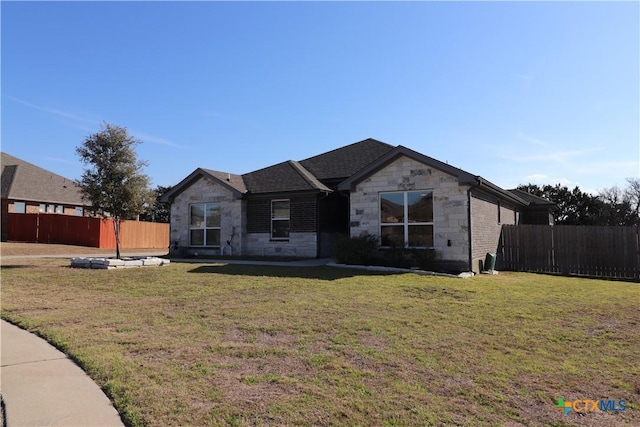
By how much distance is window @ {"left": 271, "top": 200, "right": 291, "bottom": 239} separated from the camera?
1950 cm

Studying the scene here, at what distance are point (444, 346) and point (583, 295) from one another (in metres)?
6.44

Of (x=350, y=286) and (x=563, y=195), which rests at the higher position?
(x=563, y=195)

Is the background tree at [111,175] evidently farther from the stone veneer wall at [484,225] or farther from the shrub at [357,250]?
the stone veneer wall at [484,225]

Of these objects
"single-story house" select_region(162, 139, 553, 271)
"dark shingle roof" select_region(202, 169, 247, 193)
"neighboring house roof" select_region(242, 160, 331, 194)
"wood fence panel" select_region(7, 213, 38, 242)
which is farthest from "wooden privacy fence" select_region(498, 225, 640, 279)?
"wood fence panel" select_region(7, 213, 38, 242)

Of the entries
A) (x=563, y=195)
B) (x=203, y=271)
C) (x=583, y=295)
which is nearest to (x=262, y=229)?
(x=203, y=271)

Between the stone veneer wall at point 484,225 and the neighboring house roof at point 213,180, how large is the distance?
10.5 meters

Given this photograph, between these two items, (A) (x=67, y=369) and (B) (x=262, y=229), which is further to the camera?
(B) (x=262, y=229)

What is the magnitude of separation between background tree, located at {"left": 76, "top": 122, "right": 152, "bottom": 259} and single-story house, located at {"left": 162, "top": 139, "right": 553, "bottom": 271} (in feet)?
16.4

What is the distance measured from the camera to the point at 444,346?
5.68 meters

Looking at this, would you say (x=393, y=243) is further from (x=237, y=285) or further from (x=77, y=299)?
(x=77, y=299)

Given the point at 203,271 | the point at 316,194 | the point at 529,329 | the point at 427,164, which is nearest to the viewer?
the point at 529,329

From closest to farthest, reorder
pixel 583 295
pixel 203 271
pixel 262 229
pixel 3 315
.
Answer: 1. pixel 3 315
2. pixel 583 295
3. pixel 203 271
4. pixel 262 229

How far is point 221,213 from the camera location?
20469mm
